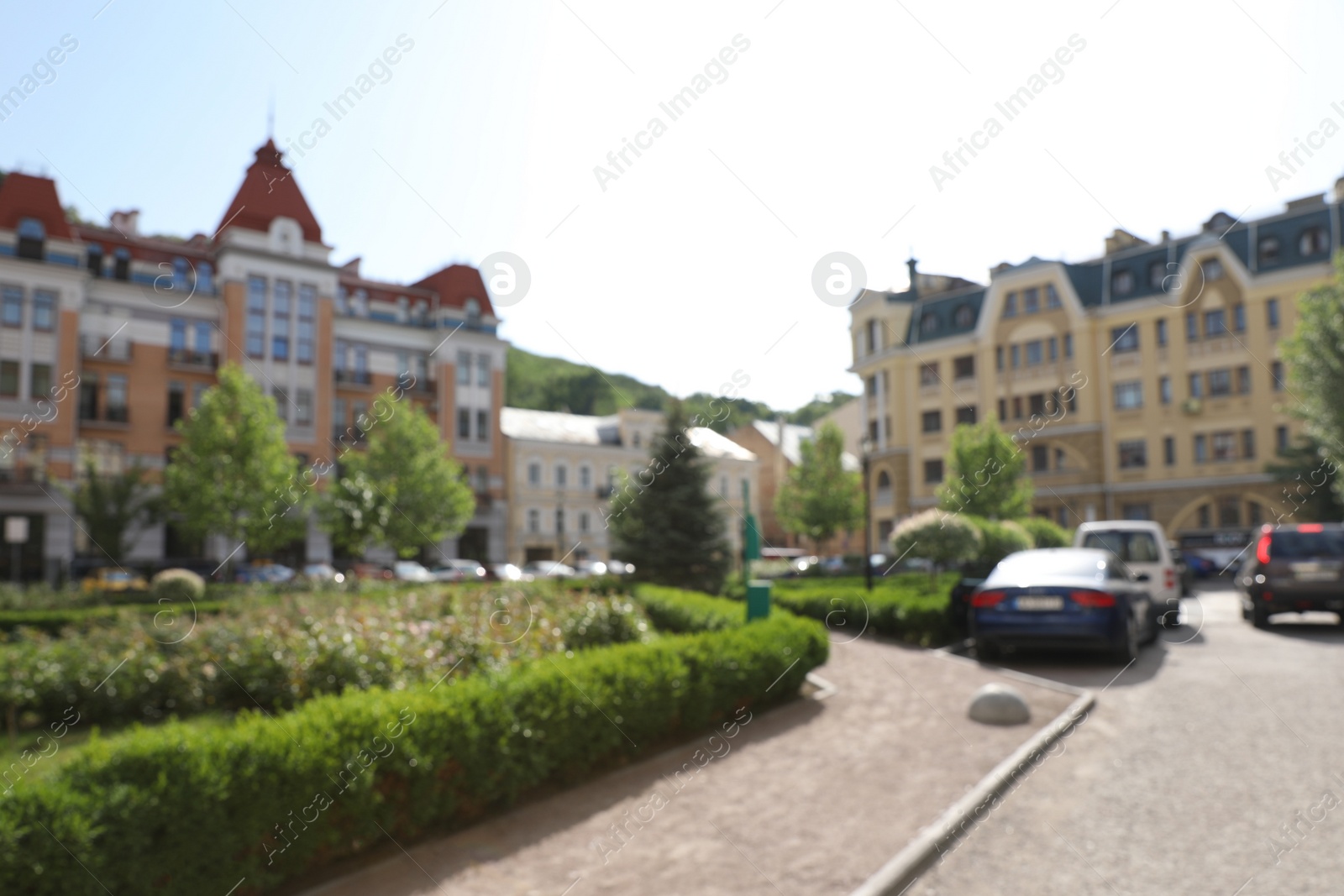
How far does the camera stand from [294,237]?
45281 mm

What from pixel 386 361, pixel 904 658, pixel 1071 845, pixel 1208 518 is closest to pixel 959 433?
pixel 1208 518

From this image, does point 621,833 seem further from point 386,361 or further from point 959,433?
point 386,361

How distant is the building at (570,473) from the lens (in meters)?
54.5

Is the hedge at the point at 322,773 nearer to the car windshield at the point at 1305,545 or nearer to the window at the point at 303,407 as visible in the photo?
the car windshield at the point at 1305,545

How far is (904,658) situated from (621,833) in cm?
754

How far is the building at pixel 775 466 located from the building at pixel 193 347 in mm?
22772

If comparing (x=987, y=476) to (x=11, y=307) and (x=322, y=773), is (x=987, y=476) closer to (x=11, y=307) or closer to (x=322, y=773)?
(x=322, y=773)

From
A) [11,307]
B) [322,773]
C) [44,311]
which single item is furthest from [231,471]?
[322,773]

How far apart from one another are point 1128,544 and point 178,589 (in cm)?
2216

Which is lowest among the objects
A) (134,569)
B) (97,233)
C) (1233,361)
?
(134,569)

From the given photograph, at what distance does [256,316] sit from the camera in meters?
44.2

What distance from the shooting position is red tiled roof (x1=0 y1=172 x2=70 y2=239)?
38.6 meters

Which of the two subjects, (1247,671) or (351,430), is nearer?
(1247,671)

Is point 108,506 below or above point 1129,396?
below
